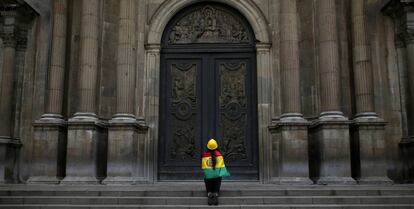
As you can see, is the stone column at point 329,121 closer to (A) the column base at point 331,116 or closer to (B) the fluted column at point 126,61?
(A) the column base at point 331,116

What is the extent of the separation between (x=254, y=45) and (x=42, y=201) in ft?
27.5

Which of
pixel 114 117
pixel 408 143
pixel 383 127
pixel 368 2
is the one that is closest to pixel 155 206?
pixel 114 117

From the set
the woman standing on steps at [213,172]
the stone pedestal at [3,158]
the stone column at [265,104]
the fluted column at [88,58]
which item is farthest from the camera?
the stone column at [265,104]

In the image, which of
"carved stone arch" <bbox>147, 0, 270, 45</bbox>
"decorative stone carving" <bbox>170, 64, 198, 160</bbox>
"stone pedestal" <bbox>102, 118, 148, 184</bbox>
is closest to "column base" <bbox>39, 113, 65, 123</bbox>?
"stone pedestal" <bbox>102, 118, 148, 184</bbox>

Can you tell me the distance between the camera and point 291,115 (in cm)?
1420

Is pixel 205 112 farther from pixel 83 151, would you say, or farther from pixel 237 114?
pixel 83 151

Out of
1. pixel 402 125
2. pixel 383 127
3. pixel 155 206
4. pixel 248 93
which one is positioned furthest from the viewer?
pixel 248 93

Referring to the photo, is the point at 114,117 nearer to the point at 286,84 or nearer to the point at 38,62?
the point at 38,62

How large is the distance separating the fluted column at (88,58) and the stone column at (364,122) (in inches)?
312

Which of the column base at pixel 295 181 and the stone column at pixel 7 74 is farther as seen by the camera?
the stone column at pixel 7 74

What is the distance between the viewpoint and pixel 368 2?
15.2 metres

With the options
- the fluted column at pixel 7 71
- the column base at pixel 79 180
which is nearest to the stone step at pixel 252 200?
the column base at pixel 79 180

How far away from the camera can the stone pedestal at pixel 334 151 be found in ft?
44.1

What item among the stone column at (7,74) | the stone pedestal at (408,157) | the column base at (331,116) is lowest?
the stone pedestal at (408,157)
